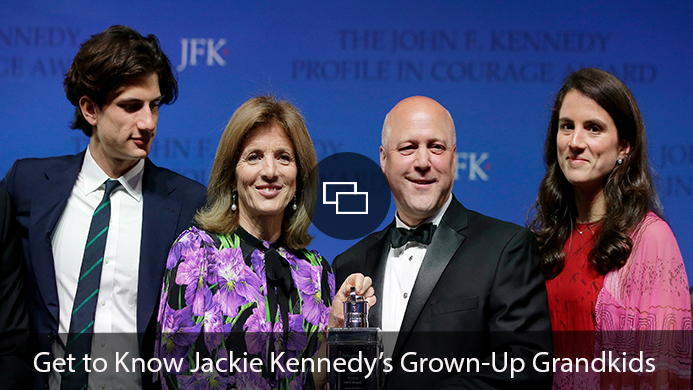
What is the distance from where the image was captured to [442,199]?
2445mm

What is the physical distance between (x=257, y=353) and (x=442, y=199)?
0.89m

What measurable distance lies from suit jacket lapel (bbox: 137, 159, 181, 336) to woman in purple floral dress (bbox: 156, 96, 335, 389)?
0.57 ft

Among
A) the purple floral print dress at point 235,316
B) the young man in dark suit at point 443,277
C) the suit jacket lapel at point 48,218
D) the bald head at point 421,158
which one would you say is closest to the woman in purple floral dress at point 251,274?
the purple floral print dress at point 235,316

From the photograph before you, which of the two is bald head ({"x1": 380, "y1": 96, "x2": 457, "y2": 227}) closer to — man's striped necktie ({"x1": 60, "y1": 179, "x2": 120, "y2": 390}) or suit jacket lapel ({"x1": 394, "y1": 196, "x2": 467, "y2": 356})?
suit jacket lapel ({"x1": 394, "y1": 196, "x2": 467, "y2": 356})

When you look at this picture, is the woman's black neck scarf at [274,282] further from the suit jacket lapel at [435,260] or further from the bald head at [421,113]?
the bald head at [421,113]

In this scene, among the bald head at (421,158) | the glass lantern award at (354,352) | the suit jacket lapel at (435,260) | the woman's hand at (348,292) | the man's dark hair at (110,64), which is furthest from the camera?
the man's dark hair at (110,64)

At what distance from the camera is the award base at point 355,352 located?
6.70ft

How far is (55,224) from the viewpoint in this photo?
2518 mm

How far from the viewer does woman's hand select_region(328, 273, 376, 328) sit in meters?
2.15

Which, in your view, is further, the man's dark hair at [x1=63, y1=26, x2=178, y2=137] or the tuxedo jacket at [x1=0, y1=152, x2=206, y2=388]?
the man's dark hair at [x1=63, y1=26, x2=178, y2=137]

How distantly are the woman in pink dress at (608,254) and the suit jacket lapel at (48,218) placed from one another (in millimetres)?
1945

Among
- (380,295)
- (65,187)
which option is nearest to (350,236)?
(380,295)
